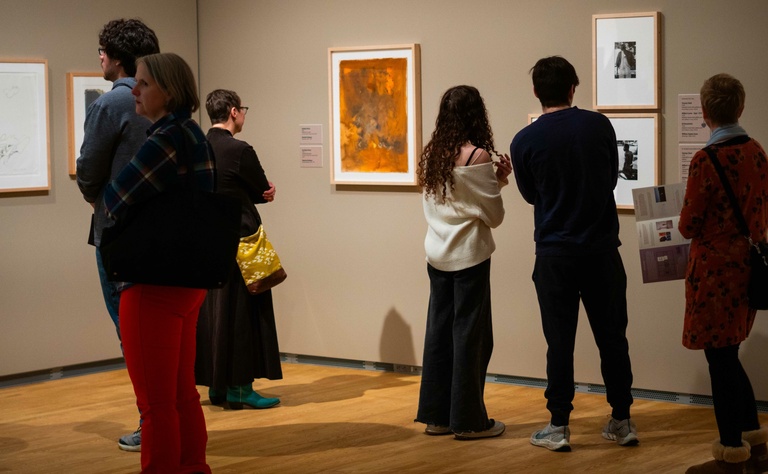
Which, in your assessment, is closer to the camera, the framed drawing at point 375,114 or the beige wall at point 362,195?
the beige wall at point 362,195

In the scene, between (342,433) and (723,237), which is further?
(342,433)

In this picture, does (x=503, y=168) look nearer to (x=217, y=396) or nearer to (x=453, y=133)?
(x=453, y=133)

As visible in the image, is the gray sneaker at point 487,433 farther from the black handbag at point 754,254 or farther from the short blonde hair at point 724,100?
the short blonde hair at point 724,100

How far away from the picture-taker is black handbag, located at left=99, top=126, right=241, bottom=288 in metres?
3.69

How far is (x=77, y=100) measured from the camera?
731 centimetres

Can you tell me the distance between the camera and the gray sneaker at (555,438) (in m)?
5.07

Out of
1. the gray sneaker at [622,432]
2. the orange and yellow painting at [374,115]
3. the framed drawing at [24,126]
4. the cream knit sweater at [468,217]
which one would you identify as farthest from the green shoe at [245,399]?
the framed drawing at [24,126]

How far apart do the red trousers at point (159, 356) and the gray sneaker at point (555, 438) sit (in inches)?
74.1

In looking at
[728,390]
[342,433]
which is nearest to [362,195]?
[342,433]

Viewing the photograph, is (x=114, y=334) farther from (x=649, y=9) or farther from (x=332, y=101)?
(x=649, y=9)

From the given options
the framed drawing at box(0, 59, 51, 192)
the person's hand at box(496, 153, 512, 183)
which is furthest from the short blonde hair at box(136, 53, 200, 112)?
the framed drawing at box(0, 59, 51, 192)

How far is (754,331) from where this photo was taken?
5945 mm

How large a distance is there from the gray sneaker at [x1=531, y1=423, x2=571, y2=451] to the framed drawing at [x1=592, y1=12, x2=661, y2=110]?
81.0 inches

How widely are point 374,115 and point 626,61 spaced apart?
5.73 ft
